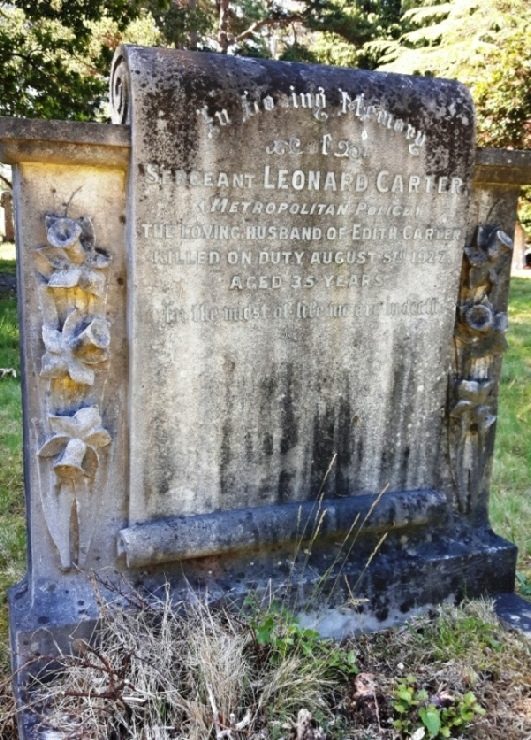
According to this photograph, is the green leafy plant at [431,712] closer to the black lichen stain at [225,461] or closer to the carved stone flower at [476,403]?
the black lichen stain at [225,461]

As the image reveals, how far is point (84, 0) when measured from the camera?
8875 millimetres

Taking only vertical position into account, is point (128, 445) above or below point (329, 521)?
above

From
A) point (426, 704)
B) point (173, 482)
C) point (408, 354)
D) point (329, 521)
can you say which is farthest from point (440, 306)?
point (426, 704)

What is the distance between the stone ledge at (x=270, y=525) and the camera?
2.87 meters

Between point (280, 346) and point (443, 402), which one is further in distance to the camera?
point (443, 402)

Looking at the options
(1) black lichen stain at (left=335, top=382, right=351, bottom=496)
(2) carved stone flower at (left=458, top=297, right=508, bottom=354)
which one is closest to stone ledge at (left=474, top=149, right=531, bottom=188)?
(2) carved stone flower at (left=458, top=297, right=508, bottom=354)

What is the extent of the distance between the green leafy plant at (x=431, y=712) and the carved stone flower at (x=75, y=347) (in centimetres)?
169

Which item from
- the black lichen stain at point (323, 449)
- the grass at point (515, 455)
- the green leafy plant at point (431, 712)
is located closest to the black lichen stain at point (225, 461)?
the black lichen stain at point (323, 449)

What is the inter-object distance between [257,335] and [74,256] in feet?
2.64

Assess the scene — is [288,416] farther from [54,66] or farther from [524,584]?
[54,66]

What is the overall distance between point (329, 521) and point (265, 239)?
1262 mm

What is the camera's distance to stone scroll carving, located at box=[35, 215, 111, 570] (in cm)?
263

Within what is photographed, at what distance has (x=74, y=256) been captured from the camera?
2625 mm

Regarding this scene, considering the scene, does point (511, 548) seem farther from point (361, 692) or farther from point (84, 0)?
point (84, 0)
